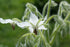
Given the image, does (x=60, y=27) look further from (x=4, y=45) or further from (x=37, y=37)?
(x=4, y=45)

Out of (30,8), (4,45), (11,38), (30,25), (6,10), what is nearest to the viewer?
(30,25)

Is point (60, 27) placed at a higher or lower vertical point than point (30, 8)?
lower

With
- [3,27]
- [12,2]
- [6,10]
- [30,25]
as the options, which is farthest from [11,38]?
[30,25]

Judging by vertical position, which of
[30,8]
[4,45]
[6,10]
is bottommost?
[4,45]

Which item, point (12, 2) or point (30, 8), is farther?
point (12, 2)

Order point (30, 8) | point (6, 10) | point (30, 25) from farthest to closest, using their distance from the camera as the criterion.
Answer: point (6, 10), point (30, 8), point (30, 25)

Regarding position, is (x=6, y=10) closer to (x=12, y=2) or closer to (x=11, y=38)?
(x=12, y=2)
